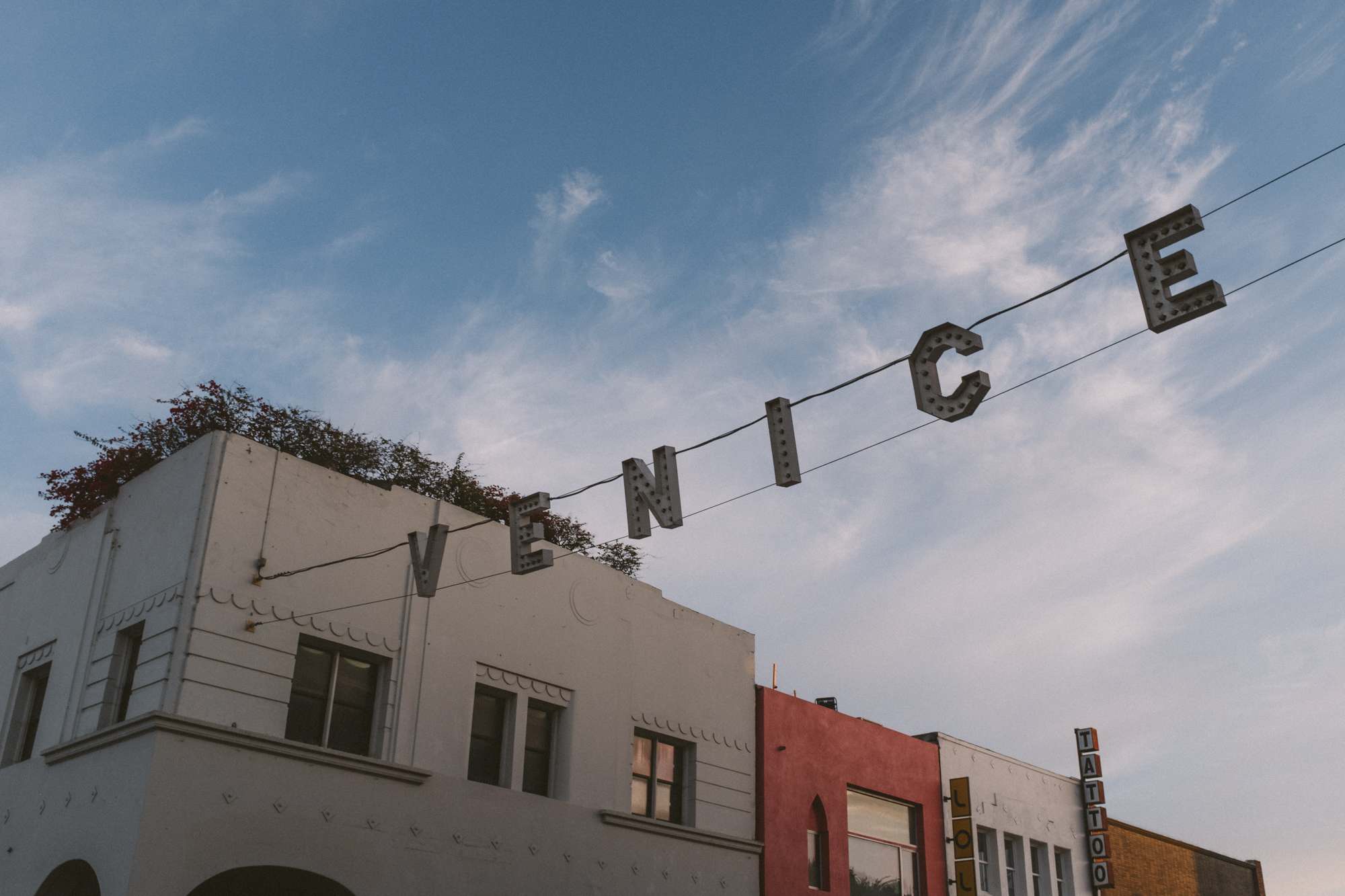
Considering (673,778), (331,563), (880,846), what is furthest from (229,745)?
(880,846)

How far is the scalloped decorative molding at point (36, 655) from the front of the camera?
50.3 feet

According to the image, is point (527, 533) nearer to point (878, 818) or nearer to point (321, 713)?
point (321, 713)

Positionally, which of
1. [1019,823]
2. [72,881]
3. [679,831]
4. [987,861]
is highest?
[1019,823]

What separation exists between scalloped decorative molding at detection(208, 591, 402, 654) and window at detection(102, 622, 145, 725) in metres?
1.16

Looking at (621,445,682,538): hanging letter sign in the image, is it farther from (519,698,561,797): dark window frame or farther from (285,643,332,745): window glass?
(519,698,561,797): dark window frame

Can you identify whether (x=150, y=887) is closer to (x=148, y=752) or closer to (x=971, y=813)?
(x=148, y=752)

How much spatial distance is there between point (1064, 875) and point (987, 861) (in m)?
2.80

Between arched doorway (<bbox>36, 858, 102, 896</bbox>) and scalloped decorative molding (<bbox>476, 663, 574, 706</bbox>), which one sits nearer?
arched doorway (<bbox>36, 858, 102, 896</bbox>)

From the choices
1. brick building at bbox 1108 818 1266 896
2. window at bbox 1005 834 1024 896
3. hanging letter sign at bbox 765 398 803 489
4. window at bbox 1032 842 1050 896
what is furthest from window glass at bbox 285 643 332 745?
brick building at bbox 1108 818 1266 896

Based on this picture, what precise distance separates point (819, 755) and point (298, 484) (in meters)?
10.3

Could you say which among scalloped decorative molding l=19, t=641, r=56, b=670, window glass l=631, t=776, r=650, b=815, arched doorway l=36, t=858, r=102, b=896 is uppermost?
scalloped decorative molding l=19, t=641, r=56, b=670

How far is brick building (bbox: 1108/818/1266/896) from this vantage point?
2620 centimetres

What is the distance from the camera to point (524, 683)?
16391 mm

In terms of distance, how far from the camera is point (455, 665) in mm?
15516
